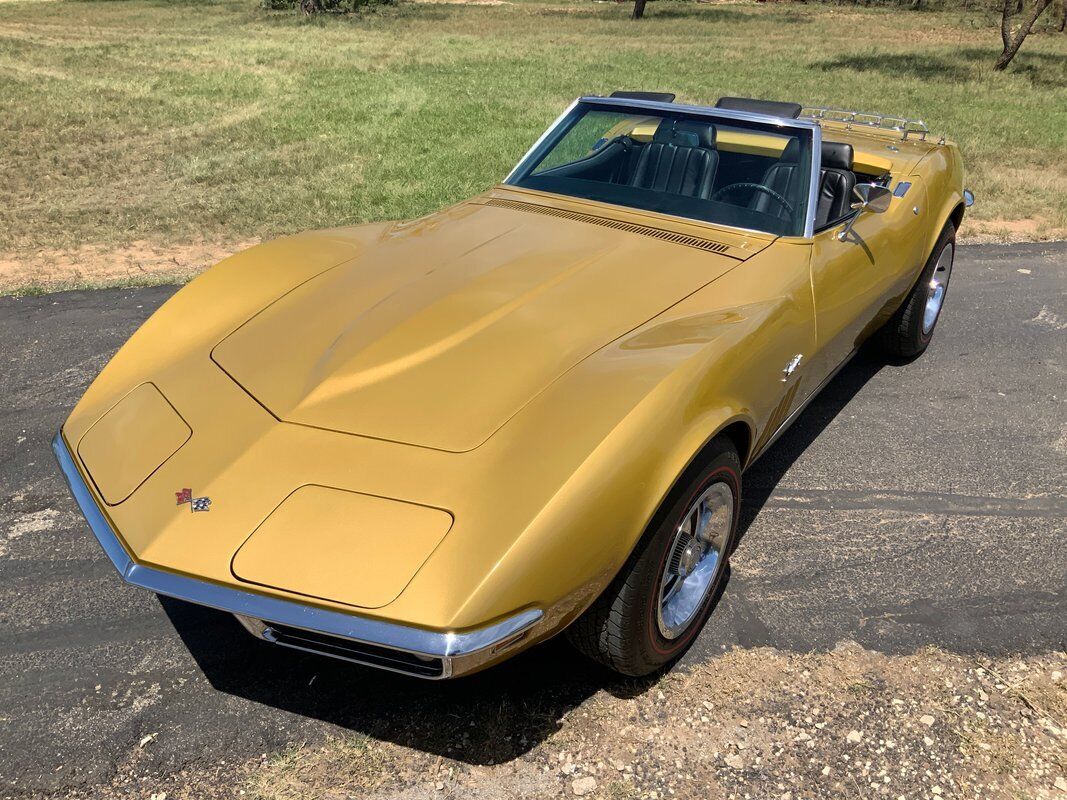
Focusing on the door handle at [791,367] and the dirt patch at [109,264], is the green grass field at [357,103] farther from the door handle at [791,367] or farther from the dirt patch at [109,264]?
the door handle at [791,367]

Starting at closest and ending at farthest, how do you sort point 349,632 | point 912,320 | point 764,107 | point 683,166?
point 349,632, point 683,166, point 764,107, point 912,320

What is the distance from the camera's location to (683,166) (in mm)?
3709

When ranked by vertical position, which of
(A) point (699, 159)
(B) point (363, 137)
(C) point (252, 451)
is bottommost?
(B) point (363, 137)

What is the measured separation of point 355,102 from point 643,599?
12.4 metres

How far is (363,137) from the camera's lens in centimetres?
1104

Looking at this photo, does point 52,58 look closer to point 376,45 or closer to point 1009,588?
point 376,45

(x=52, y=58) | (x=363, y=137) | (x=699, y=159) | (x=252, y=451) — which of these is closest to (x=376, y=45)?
(x=52, y=58)

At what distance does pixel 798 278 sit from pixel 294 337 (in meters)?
1.83

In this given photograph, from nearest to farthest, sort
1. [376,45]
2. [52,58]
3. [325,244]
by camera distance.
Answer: [325,244], [52,58], [376,45]

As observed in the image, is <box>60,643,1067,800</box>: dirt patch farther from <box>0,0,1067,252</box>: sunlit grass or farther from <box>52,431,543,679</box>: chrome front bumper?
<box>0,0,1067,252</box>: sunlit grass

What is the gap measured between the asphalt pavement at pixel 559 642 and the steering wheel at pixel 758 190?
1196mm

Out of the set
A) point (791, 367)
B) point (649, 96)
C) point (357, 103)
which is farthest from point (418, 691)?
point (357, 103)

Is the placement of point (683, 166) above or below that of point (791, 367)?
above

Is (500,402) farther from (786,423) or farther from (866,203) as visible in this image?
(866,203)
